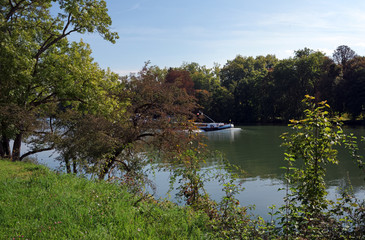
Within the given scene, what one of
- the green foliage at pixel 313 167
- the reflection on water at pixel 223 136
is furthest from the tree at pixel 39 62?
the reflection on water at pixel 223 136

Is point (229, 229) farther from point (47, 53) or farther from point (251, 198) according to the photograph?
point (47, 53)

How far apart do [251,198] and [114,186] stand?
7029mm

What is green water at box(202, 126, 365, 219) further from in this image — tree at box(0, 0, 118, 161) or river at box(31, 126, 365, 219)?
tree at box(0, 0, 118, 161)

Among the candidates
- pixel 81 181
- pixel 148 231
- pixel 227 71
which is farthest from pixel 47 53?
pixel 227 71

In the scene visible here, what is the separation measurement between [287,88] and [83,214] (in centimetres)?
5859

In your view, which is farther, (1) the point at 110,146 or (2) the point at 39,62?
(2) the point at 39,62

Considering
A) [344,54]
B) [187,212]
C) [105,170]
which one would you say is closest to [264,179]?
Answer: [105,170]

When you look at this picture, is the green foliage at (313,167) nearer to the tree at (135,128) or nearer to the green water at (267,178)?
the green water at (267,178)

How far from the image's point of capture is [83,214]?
5.07 metres

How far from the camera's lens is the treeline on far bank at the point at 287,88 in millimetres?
48625

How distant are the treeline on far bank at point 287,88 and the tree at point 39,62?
2687cm

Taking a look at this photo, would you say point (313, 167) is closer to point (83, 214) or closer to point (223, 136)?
point (83, 214)

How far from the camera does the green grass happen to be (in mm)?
4531

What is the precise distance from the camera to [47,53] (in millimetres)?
14742
